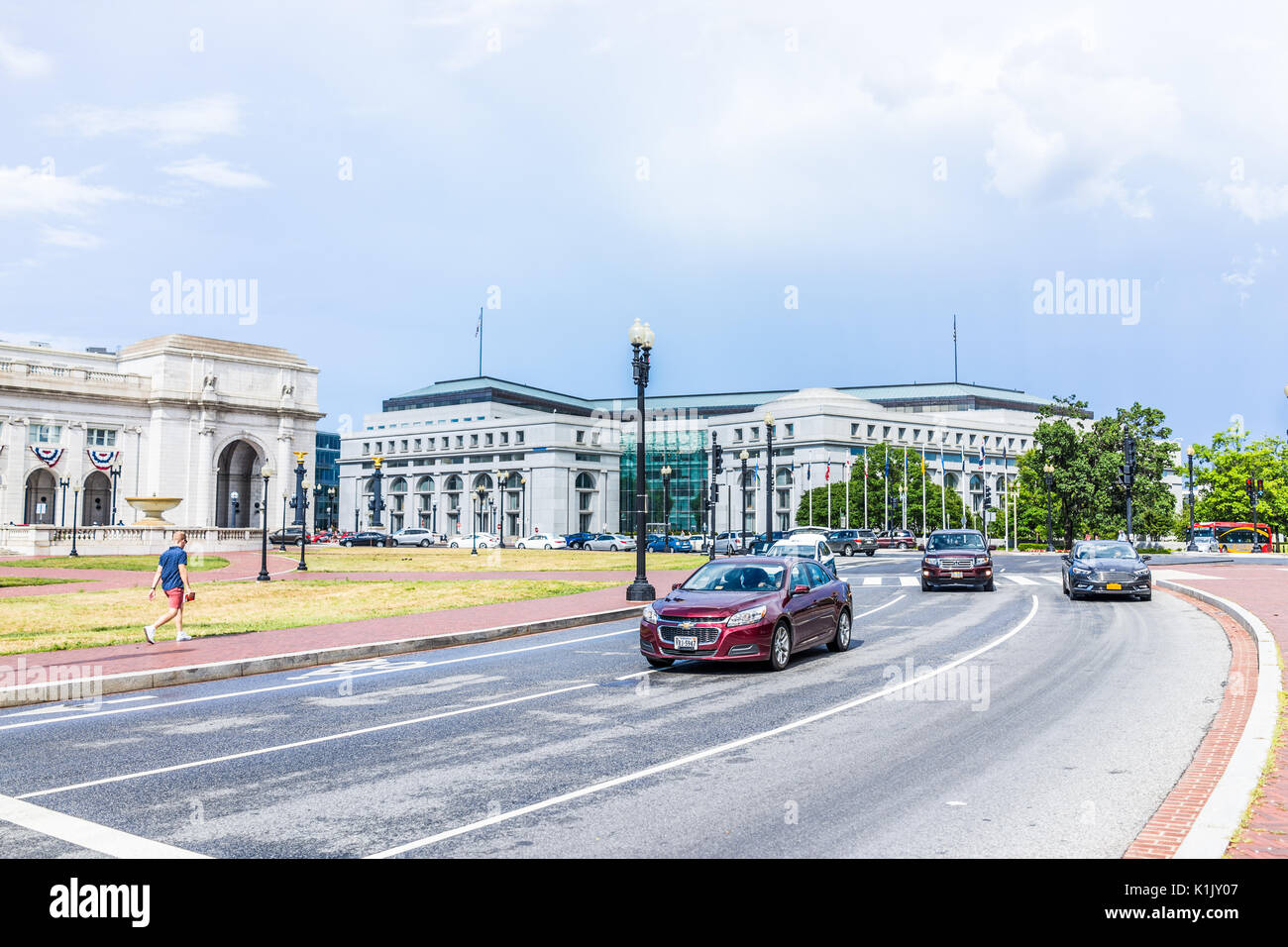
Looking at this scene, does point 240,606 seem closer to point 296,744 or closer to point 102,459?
point 296,744

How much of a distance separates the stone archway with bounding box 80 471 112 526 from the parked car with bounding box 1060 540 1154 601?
8484 centimetres

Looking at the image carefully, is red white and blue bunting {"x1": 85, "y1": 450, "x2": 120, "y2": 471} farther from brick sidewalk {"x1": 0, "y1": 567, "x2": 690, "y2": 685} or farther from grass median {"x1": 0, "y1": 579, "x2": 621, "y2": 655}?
brick sidewalk {"x1": 0, "y1": 567, "x2": 690, "y2": 685}

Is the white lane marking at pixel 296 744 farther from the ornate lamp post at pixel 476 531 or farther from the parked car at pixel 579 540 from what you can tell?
the parked car at pixel 579 540

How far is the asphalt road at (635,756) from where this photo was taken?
6.34m

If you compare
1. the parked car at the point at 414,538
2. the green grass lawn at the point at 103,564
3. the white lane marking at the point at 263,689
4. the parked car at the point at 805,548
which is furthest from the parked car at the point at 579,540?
the white lane marking at the point at 263,689

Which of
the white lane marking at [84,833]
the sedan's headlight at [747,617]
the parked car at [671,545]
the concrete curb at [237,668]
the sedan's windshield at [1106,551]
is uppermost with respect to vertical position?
the sedan's windshield at [1106,551]

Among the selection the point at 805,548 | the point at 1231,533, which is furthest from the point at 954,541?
the point at 1231,533

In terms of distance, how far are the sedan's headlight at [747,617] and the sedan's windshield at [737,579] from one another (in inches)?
32.0

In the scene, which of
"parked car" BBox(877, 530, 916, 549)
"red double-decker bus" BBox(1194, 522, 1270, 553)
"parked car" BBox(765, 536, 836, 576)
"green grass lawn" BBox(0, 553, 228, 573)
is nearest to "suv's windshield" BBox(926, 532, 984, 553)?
"parked car" BBox(765, 536, 836, 576)

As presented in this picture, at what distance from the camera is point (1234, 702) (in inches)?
421

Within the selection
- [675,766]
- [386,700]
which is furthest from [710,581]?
[675,766]

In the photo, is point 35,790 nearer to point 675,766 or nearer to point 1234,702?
point 675,766

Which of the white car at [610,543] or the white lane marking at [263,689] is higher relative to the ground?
the white lane marking at [263,689]
